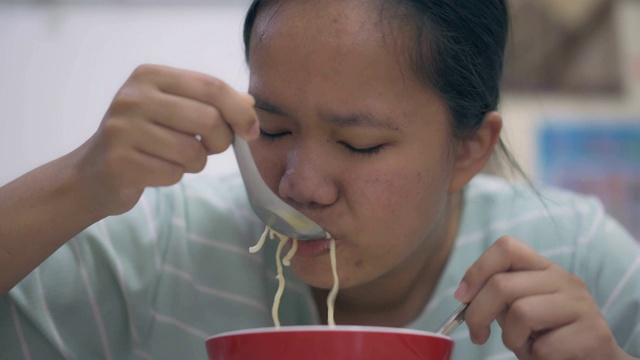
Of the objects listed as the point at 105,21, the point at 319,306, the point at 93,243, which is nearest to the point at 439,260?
the point at 319,306

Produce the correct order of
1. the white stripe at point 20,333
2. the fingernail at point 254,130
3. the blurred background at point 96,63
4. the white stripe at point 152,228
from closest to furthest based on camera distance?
the fingernail at point 254,130 → the white stripe at point 20,333 → the white stripe at point 152,228 → the blurred background at point 96,63

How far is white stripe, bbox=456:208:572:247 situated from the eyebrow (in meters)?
0.35

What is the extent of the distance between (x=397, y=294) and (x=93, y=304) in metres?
0.43

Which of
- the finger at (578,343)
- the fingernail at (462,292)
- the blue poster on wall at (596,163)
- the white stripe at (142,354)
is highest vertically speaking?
the fingernail at (462,292)

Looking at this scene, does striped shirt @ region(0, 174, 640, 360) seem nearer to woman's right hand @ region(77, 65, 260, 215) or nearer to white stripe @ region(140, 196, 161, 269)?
white stripe @ region(140, 196, 161, 269)

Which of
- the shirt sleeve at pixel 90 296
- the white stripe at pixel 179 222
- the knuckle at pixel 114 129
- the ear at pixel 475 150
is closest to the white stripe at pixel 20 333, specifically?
the shirt sleeve at pixel 90 296

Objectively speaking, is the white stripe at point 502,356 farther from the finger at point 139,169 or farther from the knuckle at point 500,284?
the finger at point 139,169

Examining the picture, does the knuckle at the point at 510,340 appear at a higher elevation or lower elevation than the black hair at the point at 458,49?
lower

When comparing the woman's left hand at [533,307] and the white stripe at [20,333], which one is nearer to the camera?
the woman's left hand at [533,307]

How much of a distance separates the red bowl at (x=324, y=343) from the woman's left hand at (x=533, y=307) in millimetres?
237

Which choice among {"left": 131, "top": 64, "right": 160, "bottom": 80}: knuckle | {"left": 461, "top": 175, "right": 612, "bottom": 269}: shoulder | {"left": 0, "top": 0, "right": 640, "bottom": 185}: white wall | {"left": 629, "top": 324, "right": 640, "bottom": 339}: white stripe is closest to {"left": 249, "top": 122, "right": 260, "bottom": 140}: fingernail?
{"left": 131, "top": 64, "right": 160, "bottom": 80}: knuckle

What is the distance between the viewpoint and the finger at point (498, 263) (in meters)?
0.95

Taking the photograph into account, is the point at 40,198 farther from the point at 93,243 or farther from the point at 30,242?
the point at 93,243

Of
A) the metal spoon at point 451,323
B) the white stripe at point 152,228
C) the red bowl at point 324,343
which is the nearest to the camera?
the red bowl at point 324,343
